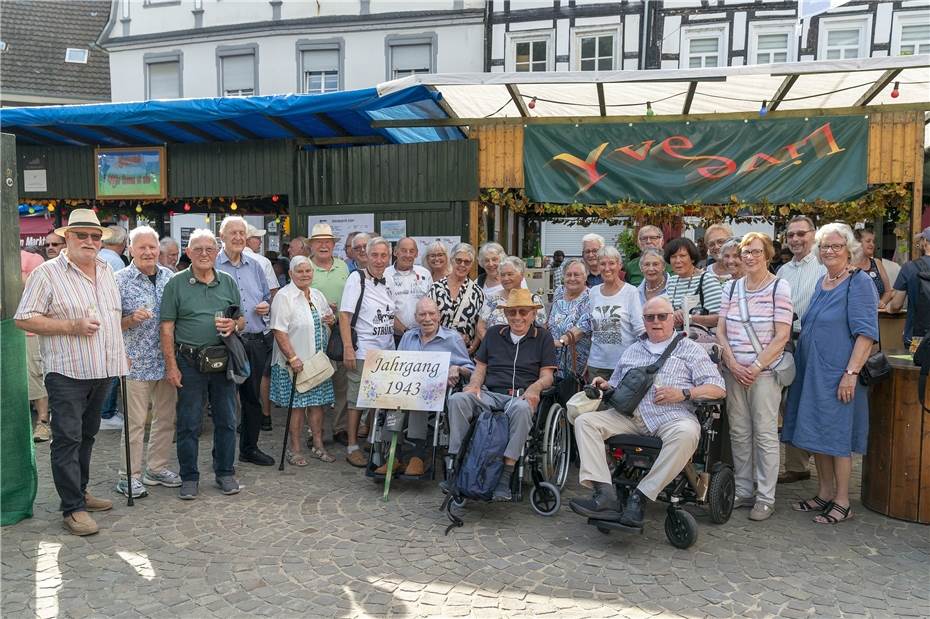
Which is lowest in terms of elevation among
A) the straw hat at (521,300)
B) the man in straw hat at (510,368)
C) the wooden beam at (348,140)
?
the man in straw hat at (510,368)

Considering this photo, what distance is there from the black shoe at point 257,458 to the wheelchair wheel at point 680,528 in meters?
3.28

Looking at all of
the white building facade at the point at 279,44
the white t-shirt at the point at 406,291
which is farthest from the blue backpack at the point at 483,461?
the white building facade at the point at 279,44

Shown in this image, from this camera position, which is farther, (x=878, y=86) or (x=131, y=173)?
(x=131, y=173)

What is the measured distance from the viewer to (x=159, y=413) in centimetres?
486

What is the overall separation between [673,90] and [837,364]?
375cm

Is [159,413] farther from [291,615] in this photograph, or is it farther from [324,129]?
[324,129]

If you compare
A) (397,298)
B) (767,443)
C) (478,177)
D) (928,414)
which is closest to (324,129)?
(478,177)

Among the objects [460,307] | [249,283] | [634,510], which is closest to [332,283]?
[249,283]

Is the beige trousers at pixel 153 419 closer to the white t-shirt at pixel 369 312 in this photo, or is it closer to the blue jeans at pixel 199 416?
the blue jeans at pixel 199 416

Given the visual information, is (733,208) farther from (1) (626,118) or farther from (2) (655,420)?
(2) (655,420)

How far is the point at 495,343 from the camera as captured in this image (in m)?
4.90

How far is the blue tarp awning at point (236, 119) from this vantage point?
695 centimetres

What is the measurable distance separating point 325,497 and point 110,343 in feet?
5.91

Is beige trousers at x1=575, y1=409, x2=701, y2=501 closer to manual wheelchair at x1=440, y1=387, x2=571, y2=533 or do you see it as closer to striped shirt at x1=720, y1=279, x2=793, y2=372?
manual wheelchair at x1=440, y1=387, x2=571, y2=533
